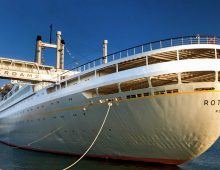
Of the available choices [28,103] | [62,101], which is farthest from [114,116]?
[28,103]

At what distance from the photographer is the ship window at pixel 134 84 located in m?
16.7

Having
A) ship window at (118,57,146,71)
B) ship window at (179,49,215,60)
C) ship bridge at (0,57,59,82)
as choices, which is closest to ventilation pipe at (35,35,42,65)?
ship bridge at (0,57,59,82)

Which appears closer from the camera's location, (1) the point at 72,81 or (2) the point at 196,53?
(2) the point at 196,53

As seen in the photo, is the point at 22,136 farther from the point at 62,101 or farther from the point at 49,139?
the point at 62,101

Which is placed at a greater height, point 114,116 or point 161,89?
point 161,89

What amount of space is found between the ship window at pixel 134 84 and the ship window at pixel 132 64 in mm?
1339

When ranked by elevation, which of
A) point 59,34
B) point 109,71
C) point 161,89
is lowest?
point 161,89

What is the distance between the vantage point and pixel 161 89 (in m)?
15.4

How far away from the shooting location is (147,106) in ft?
51.9

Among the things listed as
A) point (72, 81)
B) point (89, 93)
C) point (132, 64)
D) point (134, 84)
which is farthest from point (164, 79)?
point (72, 81)

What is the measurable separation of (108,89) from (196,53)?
6.35 m

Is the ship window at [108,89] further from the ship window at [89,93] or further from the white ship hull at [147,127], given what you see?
the white ship hull at [147,127]

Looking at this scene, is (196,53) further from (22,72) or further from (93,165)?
(22,72)

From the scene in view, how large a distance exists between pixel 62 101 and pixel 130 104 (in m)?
7.22
